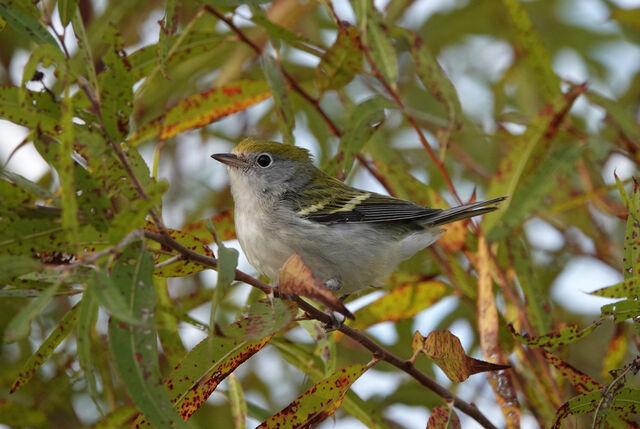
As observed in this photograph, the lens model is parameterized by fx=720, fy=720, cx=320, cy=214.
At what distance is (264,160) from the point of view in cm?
376

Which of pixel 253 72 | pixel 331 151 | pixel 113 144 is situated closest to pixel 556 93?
pixel 331 151

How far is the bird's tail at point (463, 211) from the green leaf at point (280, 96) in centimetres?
75

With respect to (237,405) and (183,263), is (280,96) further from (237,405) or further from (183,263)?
(237,405)

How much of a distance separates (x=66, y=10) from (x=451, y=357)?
146cm

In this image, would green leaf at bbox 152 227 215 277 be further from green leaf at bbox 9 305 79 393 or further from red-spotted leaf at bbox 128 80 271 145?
red-spotted leaf at bbox 128 80 271 145

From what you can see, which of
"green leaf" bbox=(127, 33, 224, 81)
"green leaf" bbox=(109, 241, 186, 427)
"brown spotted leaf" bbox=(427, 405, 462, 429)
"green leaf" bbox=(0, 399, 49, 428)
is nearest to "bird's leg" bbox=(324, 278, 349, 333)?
"brown spotted leaf" bbox=(427, 405, 462, 429)

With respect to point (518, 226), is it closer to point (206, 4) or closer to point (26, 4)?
point (206, 4)

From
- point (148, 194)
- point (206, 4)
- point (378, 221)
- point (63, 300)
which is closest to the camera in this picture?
point (148, 194)

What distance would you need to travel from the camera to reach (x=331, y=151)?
417 centimetres

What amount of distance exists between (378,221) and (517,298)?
2.40ft

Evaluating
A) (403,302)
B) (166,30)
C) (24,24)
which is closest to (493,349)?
(403,302)

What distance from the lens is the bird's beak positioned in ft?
11.8

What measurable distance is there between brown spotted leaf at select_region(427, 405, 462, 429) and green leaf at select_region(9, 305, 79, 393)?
1128 mm

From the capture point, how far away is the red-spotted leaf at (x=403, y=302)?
312 centimetres
